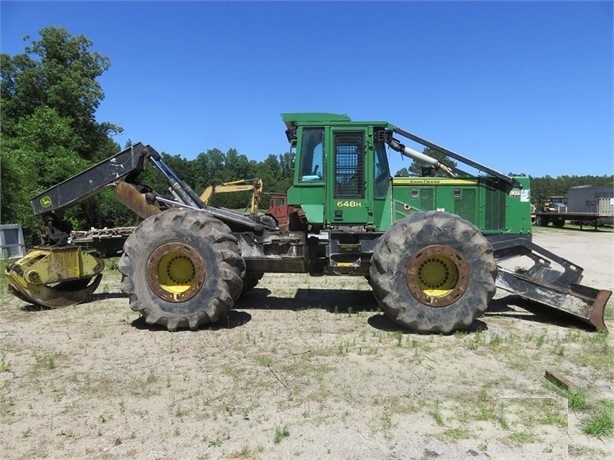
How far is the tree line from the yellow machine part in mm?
3661

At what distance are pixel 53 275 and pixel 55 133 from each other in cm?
1783

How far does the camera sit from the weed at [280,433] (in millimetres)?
3768

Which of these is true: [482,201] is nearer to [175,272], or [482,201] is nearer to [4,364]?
[175,272]

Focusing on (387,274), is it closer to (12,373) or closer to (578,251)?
(12,373)

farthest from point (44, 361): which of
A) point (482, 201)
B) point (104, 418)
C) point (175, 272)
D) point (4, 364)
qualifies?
point (482, 201)

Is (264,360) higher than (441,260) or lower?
lower

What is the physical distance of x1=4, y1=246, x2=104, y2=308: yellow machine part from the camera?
775 cm

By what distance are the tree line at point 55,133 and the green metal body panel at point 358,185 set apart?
0.84 meters

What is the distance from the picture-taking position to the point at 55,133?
76.2ft

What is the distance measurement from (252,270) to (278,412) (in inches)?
142

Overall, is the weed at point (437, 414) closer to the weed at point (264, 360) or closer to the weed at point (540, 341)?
the weed at point (264, 360)

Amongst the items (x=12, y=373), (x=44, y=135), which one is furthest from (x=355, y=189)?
(x=44, y=135)

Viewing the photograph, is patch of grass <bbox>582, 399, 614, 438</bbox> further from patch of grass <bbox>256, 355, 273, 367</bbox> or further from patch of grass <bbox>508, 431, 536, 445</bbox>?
patch of grass <bbox>256, 355, 273, 367</bbox>

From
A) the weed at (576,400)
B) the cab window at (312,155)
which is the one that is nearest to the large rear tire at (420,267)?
the cab window at (312,155)
